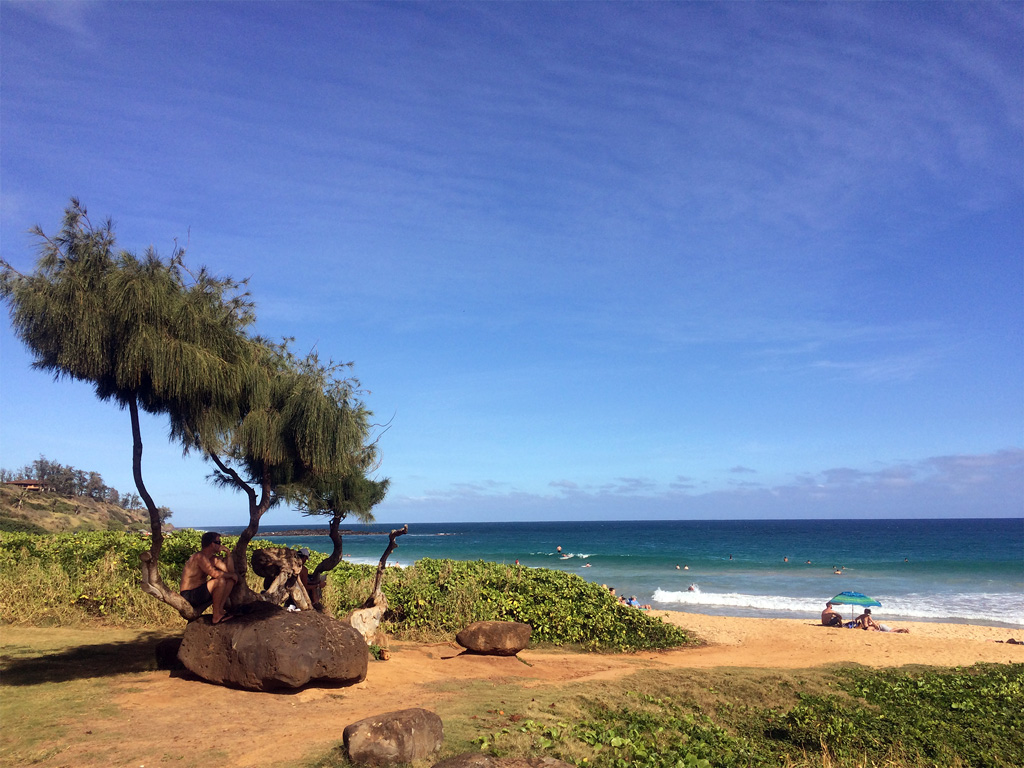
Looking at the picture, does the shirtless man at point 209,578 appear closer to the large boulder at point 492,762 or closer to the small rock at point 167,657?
the small rock at point 167,657

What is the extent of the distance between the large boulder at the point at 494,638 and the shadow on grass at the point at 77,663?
15.9 feet

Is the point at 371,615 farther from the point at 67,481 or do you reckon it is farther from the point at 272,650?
the point at 67,481

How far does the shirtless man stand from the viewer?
8.38m

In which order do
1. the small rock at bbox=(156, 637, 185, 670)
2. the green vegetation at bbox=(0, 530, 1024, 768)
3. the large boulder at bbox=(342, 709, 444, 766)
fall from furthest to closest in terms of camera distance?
the small rock at bbox=(156, 637, 185, 670) < the green vegetation at bbox=(0, 530, 1024, 768) < the large boulder at bbox=(342, 709, 444, 766)

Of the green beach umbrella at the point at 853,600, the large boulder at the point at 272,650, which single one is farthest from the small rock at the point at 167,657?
the green beach umbrella at the point at 853,600

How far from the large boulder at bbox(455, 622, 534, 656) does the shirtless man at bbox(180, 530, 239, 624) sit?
15.1ft

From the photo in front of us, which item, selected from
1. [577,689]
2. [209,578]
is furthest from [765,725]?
[209,578]

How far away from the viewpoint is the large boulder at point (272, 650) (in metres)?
7.78

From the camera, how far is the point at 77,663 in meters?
9.09

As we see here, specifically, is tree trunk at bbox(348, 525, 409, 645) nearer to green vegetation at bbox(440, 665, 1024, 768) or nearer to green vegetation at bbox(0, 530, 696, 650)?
green vegetation at bbox(0, 530, 696, 650)

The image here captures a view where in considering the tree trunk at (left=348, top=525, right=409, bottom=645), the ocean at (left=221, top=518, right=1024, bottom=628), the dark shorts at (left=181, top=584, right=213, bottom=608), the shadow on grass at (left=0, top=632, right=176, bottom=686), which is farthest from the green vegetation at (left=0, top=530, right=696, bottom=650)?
the dark shorts at (left=181, top=584, right=213, bottom=608)

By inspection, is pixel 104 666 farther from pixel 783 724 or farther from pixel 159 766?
pixel 783 724

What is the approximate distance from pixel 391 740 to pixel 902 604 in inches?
1355

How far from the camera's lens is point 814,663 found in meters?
13.6
